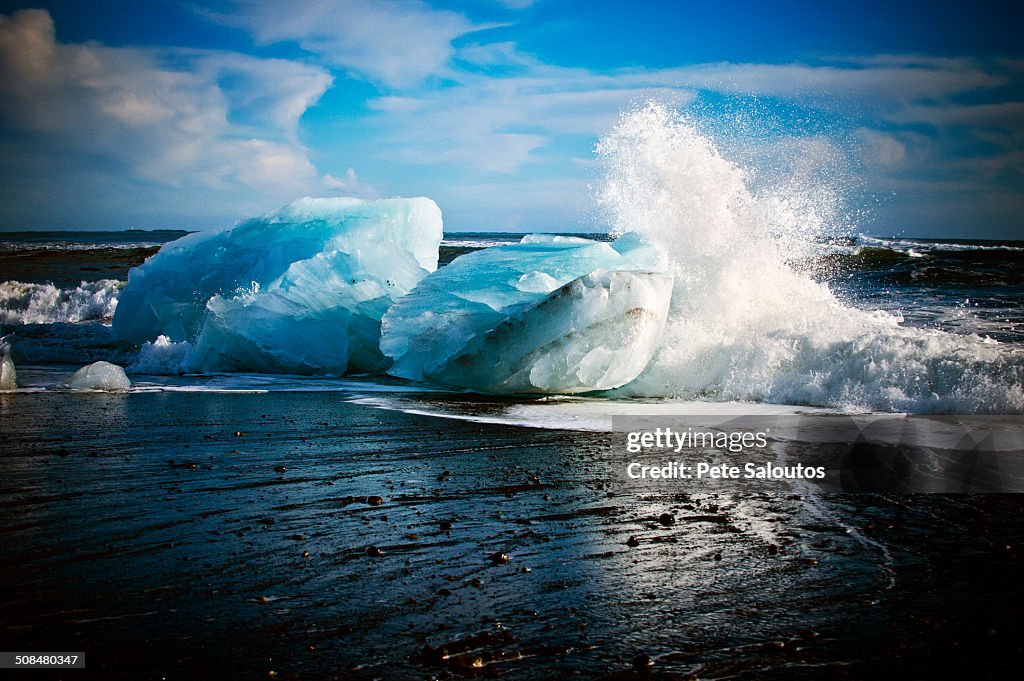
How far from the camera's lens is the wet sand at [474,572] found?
8.55ft

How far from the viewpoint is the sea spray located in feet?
23.6

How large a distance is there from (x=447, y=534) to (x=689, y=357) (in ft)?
17.5

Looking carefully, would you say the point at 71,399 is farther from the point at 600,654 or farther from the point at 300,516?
the point at 600,654

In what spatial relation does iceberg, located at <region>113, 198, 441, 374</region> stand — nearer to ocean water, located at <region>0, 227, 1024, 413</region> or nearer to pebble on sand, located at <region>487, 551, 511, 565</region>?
ocean water, located at <region>0, 227, 1024, 413</region>

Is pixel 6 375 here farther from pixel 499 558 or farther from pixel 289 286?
pixel 499 558

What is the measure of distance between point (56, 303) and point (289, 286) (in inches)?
363

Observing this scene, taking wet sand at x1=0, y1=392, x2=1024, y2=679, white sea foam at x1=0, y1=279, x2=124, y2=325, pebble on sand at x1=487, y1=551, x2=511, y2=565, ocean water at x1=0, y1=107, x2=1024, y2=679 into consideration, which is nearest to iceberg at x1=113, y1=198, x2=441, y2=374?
ocean water at x1=0, y1=107, x2=1024, y2=679

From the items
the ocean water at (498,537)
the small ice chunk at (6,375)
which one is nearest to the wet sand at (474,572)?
the ocean water at (498,537)

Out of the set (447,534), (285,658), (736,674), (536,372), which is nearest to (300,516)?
(447,534)

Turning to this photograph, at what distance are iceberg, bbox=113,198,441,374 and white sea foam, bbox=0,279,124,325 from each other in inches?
192

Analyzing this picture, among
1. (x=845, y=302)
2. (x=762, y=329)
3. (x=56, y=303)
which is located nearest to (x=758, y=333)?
(x=762, y=329)

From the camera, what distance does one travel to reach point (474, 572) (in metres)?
3.29

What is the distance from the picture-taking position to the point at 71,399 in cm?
744

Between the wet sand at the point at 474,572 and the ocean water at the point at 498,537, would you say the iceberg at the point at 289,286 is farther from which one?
the wet sand at the point at 474,572
